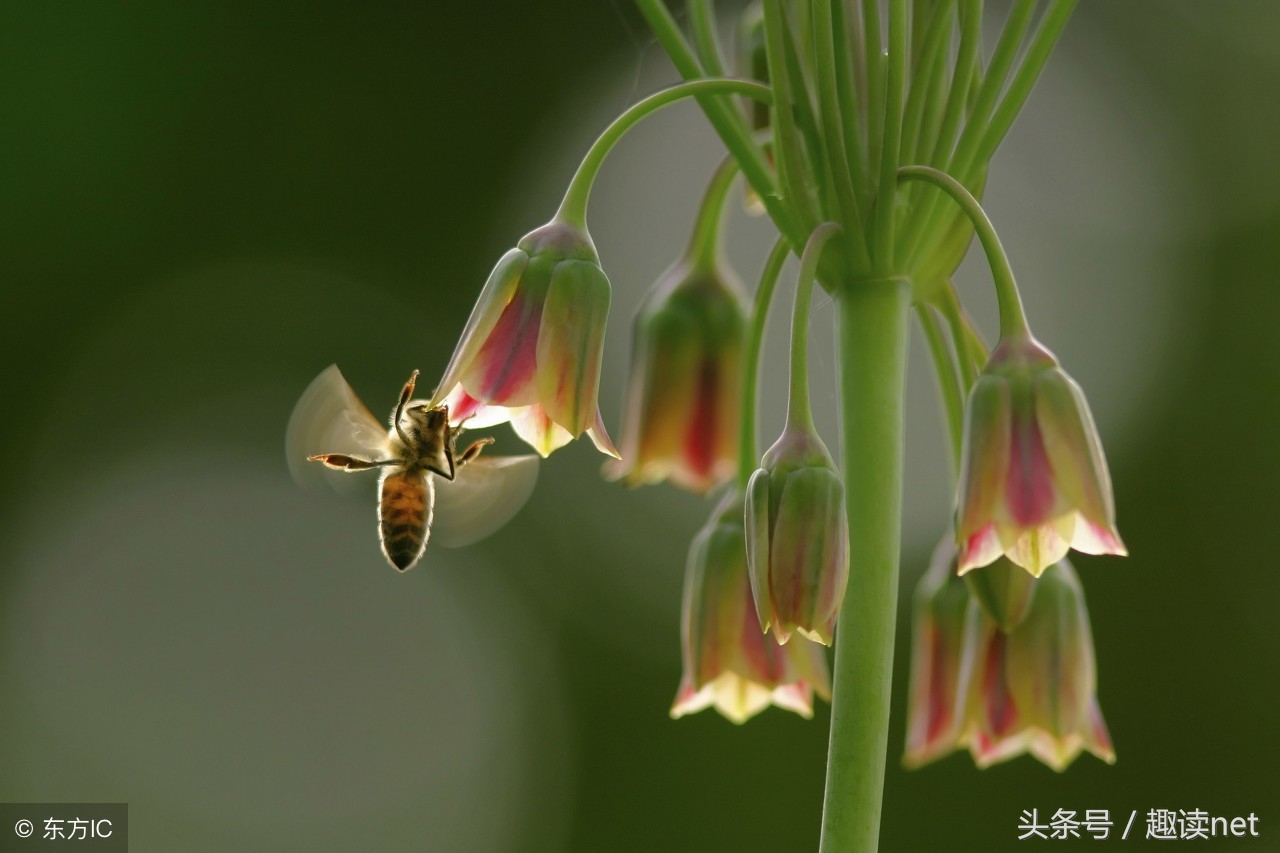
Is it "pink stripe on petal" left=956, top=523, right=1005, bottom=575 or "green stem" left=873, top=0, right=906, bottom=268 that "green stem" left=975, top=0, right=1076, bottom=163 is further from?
"pink stripe on petal" left=956, top=523, right=1005, bottom=575

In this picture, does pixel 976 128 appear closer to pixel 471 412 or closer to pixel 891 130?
pixel 891 130

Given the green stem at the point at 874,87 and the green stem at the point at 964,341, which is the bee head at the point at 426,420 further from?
the green stem at the point at 874,87

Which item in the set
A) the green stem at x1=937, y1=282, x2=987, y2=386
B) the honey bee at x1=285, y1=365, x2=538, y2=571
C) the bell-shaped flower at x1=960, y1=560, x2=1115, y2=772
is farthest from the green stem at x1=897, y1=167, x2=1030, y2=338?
the honey bee at x1=285, y1=365, x2=538, y2=571

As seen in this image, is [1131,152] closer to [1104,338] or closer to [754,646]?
[1104,338]

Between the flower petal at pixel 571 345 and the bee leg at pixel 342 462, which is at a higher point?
the flower petal at pixel 571 345

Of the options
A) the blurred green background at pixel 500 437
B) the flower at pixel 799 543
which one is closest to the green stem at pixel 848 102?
the flower at pixel 799 543

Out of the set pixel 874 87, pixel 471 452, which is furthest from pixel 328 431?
pixel 874 87

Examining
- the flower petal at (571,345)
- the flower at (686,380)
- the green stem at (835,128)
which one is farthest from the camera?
the flower at (686,380)
